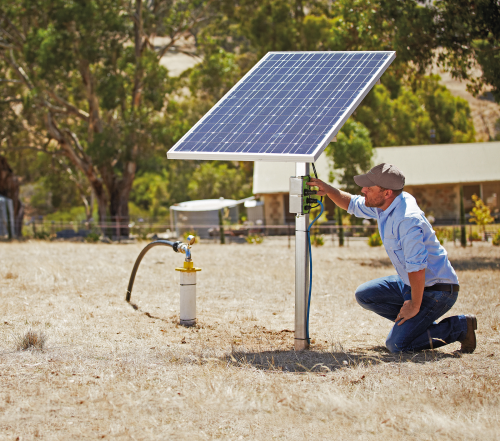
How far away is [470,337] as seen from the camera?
20.4 ft

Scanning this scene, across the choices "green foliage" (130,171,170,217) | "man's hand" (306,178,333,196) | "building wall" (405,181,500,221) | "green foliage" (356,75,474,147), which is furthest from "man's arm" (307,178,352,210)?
"green foliage" (130,171,170,217)

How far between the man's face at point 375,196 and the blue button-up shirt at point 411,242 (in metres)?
0.11

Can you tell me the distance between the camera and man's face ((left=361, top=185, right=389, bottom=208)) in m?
5.99

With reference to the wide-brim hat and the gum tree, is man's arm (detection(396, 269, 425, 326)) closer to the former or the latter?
the wide-brim hat

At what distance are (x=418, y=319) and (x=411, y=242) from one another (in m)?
0.92

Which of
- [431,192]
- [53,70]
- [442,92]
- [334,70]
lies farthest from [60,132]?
[442,92]

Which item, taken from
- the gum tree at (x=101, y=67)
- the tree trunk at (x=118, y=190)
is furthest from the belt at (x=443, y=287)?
the tree trunk at (x=118, y=190)

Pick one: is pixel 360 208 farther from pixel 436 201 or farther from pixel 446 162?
pixel 446 162

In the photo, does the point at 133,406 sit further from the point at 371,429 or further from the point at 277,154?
the point at 277,154

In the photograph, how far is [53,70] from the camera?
2911 cm

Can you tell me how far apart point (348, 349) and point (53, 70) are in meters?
26.3

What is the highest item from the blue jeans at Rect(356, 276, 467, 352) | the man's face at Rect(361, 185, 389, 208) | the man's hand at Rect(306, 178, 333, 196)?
the man's hand at Rect(306, 178, 333, 196)

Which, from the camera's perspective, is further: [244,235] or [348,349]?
[244,235]

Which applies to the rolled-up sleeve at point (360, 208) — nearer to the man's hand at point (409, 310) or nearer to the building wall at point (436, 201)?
the man's hand at point (409, 310)
